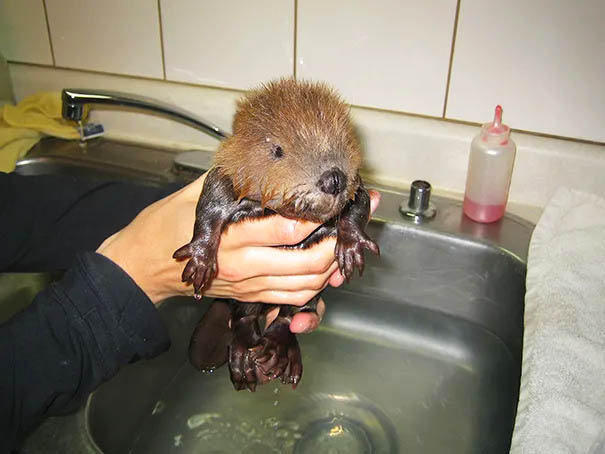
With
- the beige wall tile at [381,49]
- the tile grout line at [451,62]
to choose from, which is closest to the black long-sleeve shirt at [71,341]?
the beige wall tile at [381,49]

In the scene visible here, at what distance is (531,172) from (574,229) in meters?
0.27

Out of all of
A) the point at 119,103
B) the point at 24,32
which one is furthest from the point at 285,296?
the point at 24,32

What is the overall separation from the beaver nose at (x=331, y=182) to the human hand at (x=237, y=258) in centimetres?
17

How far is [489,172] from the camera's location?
1.85 metres

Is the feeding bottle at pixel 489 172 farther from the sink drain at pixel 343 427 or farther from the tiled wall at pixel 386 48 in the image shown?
the sink drain at pixel 343 427

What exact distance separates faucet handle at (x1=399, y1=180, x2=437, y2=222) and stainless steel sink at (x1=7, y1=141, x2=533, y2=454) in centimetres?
3

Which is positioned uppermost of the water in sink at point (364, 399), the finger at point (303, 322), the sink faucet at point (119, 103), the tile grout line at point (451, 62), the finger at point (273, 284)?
the tile grout line at point (451, 62)

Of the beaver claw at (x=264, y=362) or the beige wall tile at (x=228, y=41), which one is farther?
the beige wall tile at (x=228, y=41)

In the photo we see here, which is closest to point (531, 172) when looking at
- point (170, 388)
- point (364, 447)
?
point (364, 447)

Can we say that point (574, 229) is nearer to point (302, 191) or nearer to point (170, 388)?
point (302, 191)

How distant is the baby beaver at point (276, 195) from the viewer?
1.16 m

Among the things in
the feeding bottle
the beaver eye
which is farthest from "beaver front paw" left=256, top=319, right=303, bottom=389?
the feeding bottle

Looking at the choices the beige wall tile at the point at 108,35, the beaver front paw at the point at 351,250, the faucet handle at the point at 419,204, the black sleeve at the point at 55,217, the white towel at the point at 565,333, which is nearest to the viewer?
the white towel at the point at 565,333

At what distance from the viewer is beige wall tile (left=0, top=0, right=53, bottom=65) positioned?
2.28 m
